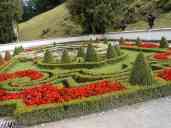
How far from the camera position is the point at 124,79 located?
12875mm

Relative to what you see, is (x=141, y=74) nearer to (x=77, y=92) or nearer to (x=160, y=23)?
(x=77, y=92)

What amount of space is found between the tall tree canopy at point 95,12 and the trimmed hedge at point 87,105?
2896cm

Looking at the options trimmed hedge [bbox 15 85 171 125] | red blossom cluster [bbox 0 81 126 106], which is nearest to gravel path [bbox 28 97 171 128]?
trimmed hedge [bbox 15 85 171 125]

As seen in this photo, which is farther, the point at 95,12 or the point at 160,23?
the point at 95,12

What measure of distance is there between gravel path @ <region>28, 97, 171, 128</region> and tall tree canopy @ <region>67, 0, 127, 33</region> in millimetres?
29669

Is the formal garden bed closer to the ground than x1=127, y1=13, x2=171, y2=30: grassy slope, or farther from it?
closer to the ground

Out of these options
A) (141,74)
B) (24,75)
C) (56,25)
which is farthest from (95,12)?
(141,74)

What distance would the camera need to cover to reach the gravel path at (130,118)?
910cm

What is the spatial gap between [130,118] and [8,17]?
113ft

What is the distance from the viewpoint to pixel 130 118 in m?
9.54

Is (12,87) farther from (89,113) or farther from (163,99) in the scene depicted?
(163,99)

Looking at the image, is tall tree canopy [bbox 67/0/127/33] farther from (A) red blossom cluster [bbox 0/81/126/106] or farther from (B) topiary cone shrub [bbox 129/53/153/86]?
(B) topiary cone shrub [bbox 129/53/153/86]

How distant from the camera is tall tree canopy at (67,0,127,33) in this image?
39.4m

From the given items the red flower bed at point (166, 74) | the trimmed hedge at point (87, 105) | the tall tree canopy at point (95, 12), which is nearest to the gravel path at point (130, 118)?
the trimmed hedge at point (87, 105)
